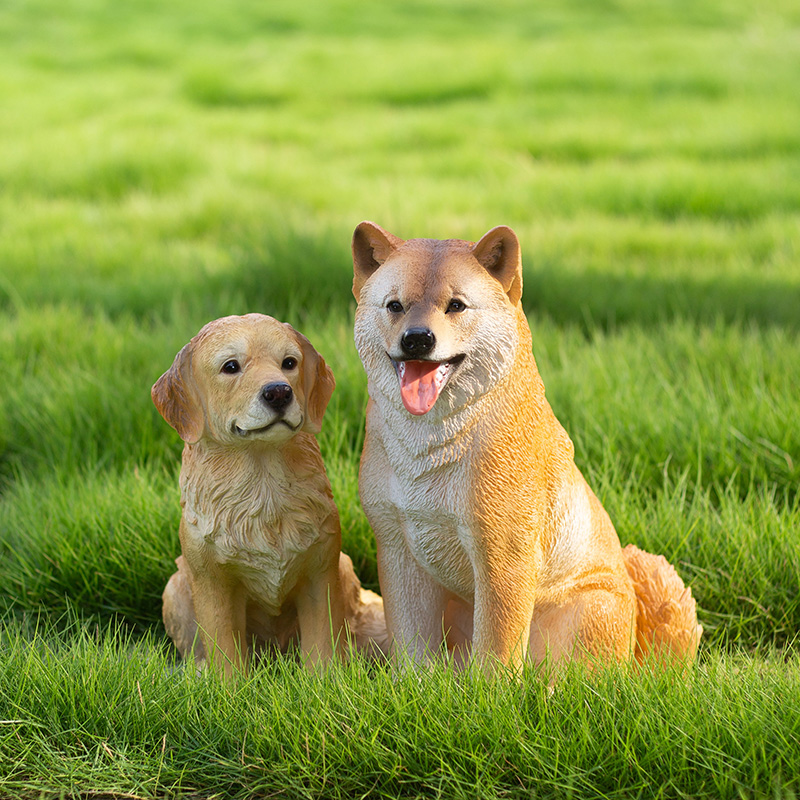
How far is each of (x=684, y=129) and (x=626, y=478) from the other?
18.1 feet

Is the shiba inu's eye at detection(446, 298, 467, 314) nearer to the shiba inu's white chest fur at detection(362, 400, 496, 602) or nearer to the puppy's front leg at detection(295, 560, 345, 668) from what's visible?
the shiba inu's white chest fur at detection(362, 400, 496, 602)

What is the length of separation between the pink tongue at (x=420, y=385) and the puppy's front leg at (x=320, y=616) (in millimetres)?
624

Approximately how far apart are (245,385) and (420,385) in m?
0.45

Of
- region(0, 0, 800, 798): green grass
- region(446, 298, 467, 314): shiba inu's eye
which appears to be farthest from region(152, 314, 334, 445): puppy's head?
region(0, 0, 800, 798): green grass

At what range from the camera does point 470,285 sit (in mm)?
2051

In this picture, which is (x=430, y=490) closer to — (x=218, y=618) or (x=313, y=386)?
(x=313, y=386)

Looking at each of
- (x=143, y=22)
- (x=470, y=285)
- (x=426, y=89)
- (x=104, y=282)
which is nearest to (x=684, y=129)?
(x=426, y=89)

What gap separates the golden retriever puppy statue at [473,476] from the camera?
2039mm

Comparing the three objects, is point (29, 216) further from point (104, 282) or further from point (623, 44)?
point (623, 44)

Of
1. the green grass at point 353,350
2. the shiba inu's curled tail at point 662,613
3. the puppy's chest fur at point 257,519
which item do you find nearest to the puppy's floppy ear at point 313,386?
the puppy's chest fur at point 257,519

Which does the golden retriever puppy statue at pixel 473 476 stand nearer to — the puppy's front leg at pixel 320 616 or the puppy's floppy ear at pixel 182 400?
the puppy's front leg at pixel 320 616

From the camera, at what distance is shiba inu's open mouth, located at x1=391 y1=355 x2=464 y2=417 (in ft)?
6.52

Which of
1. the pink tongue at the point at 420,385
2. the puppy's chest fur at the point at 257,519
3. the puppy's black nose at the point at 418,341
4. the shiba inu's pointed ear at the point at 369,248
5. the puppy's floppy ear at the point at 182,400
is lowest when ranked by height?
the puppy's chest fur at the point at 257,519

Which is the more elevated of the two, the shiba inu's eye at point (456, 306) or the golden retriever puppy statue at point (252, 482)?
the shiba inu's eye at point (456, 306)
